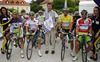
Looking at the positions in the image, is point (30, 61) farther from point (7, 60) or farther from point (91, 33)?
point (91, 33)

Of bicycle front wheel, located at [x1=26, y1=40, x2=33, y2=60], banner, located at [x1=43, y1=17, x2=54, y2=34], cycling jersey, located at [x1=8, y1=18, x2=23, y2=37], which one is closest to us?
bicycle front wheel, located at [x1=26, y1=40, x2=33, y2=60]

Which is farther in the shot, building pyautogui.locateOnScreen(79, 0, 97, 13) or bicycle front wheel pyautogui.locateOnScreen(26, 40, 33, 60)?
building pyautogui.locateOnScreen(79, 0, 97, 13)

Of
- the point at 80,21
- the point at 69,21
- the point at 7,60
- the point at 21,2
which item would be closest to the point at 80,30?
the point at 80,21

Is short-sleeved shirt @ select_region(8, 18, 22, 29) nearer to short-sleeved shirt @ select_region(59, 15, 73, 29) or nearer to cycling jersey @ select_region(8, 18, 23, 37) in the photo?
cycling jersey @ select_region(8, 18, 23, 37)

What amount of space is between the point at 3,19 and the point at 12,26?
1.73 feet

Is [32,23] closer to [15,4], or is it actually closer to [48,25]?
[48,25]

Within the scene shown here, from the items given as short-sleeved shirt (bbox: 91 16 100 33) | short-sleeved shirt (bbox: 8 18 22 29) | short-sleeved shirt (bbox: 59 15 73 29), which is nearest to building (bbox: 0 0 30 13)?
short-sleeved shirt (bbox: 8 18 22 29)

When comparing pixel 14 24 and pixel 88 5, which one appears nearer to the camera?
pixel 14 24

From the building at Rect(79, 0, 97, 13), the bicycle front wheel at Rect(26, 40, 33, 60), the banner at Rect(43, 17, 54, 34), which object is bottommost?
the bicycle front wheel at Rect(26, 40, 33, 60)

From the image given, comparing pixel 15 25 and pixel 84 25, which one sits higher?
pixel 84 25

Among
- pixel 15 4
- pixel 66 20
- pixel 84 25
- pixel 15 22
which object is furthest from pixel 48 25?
pixel 15 4

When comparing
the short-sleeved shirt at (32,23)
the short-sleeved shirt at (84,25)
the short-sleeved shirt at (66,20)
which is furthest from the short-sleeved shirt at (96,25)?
the short-sleeved shirt at (32,23)

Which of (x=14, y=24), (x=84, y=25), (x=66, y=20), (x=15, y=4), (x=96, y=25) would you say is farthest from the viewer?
(x=15, y=4)

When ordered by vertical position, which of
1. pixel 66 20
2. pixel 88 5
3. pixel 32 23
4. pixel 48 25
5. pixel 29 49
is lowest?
pixel 29 49
